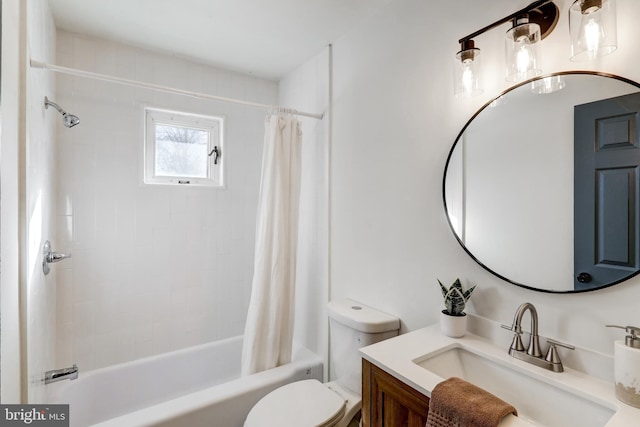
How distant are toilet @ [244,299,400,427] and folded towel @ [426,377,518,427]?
2.25 feet

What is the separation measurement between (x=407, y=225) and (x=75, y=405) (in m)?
2.15

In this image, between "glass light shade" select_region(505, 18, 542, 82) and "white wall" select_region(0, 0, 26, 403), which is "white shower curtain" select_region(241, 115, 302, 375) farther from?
"glass light shade" select_region(505, 18, 542, 82)

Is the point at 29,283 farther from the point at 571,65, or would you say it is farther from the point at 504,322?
the point at 571,65

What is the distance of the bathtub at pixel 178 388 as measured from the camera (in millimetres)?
1515

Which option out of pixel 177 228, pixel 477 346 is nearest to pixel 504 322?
Answer: pixel 477 346

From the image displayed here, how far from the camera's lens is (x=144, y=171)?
86.9 inches

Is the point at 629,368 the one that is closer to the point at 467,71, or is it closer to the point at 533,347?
the point at 533,347

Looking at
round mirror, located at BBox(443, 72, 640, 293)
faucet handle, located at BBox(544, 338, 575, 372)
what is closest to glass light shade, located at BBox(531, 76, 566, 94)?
round mirror, located at BBox(443, 72, 640, 293)

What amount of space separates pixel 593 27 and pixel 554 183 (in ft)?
1.50

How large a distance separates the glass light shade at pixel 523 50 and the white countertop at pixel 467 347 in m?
0.98

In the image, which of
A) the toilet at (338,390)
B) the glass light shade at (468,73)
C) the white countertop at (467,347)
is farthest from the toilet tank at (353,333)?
the glass light shade at (468,73)

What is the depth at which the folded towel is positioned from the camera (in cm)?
78

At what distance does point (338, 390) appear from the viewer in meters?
1.67

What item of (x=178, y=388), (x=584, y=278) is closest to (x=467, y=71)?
(x=584, y=278)
